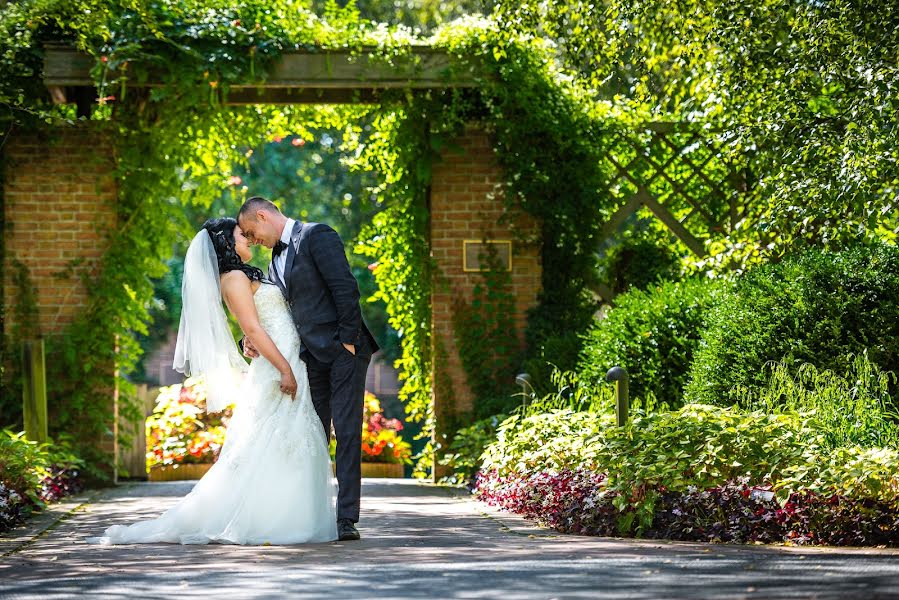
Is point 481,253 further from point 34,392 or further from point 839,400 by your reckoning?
point 839,400

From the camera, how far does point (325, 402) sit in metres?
6.79

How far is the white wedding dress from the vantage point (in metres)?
6.41

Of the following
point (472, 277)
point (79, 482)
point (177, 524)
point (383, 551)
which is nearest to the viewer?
Answer: point (383, 551)

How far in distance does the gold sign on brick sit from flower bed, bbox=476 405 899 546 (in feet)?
11.7

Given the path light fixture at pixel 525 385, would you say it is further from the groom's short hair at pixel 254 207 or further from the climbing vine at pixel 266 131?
the groom's short hair at pixel 254 207

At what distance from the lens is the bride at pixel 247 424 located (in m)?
6.43

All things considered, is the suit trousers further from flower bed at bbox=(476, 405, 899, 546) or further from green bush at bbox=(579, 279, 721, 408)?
green bush at bbox=(579, 279, 721, 408)

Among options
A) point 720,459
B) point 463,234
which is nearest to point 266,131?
point 463,234

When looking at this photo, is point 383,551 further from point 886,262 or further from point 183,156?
point 183,156

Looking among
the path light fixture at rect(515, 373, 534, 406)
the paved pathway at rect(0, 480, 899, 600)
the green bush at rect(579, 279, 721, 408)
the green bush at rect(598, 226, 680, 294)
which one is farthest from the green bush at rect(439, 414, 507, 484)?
the paved pathway at rect(0, 480, 899, 600)

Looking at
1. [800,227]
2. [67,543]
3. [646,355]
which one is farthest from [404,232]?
[67,543]

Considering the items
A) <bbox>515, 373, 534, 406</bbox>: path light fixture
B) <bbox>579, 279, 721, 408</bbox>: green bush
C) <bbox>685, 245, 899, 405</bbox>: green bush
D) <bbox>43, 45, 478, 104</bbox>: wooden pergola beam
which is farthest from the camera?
<bbox>43, 45, 478, 104</bbox>: wooden pergola beam

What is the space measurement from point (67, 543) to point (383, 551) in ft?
5.95

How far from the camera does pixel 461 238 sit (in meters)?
11.2
